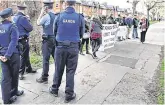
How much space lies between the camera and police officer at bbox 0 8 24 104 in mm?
4531

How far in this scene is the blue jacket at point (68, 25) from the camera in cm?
479

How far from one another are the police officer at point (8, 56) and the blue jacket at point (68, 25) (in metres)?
0.86

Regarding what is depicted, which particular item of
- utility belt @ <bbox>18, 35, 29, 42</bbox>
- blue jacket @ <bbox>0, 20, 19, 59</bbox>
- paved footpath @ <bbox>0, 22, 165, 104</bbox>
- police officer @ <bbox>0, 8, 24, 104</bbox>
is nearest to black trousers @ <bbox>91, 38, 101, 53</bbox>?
paved footpath @ <bbox>0, 22, 165, 104</bbox>

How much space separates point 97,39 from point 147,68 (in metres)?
2.37

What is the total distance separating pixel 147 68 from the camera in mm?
8531

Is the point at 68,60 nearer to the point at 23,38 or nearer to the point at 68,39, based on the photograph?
the point at 68,39

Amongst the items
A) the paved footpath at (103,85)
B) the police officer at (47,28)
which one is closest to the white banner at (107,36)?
the paved footpath at (103,85)

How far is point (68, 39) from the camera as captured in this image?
486 cm

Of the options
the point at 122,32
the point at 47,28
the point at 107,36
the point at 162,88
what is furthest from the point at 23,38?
the point at 122,32

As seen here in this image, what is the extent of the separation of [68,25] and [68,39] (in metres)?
0.29

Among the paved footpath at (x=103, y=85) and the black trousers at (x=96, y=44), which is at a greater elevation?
the black trousers at (x=96, y=44)

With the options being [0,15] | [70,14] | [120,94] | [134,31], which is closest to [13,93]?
[0,15]

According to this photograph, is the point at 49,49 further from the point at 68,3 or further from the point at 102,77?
the point at 102,77

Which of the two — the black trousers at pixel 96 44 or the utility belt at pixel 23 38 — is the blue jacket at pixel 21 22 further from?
the black trousers at pixel 96 44
